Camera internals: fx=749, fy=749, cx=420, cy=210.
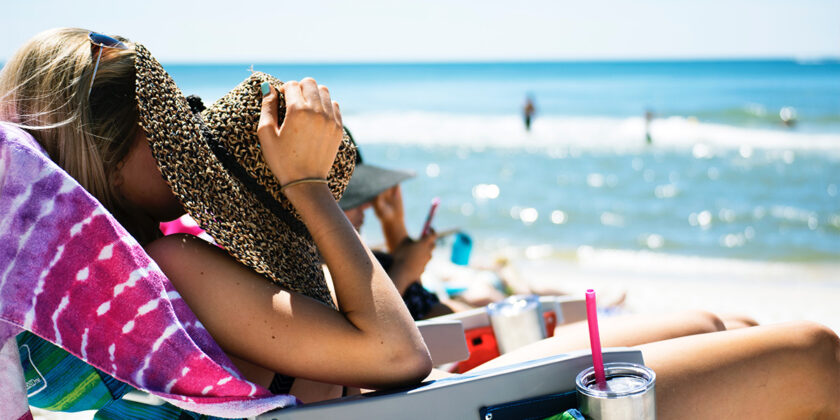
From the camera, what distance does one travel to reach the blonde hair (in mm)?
1406

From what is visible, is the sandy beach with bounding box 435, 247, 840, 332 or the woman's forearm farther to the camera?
the sandy beach with bounding box 435, 247, 840, 332

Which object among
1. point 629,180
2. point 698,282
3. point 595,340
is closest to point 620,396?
point 595,340

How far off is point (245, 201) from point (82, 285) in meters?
0.34

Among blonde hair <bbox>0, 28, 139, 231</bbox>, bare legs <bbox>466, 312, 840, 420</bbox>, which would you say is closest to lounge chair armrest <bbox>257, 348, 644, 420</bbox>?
bare legs <bbox>466, 312, 840, 420</bbox>

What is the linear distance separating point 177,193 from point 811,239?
712 cm

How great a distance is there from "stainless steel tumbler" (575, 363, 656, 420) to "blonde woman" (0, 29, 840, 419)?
16 cm

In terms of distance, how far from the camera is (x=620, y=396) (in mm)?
1300

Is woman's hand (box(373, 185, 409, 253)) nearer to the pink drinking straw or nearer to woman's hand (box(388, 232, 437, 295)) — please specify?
woman's hand (box(388, 232, 437, 295))

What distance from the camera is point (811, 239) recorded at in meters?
7.15

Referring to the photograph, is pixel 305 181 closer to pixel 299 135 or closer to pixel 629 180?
pixel 299 135

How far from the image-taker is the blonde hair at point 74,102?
1.41 metres

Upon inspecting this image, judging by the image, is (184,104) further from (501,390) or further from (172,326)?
(501,390)

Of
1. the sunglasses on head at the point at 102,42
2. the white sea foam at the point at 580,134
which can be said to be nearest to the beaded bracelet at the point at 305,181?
the sunglasses on head at the point at 102,42

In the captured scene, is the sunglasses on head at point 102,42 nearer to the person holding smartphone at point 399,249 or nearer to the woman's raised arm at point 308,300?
the woman's raised arm at point 308,300
